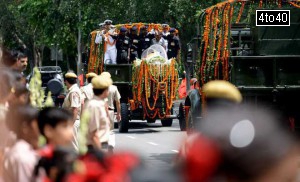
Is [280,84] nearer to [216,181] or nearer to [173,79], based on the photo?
[173,79]

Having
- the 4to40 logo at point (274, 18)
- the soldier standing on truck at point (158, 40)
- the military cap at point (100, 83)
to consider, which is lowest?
the military cap at point (100, 83)

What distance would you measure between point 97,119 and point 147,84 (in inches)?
622

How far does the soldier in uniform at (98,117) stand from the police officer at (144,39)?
16.4 meters

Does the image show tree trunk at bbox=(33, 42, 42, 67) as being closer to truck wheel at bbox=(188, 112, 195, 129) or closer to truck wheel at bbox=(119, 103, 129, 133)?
truck wheel at bbox=(119, 103, 129, 133)

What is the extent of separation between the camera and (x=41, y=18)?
58.0 metres

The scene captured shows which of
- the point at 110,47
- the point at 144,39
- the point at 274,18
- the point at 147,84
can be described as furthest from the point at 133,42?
the point at 274,18

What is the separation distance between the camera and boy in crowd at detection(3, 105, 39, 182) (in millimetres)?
5738

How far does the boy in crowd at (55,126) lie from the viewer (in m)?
5.95

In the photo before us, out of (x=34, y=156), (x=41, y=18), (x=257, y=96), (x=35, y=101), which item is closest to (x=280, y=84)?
(x=257, y=96)

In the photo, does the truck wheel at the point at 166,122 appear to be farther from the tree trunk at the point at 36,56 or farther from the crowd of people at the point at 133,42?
the tree trunk at the point at 36,56

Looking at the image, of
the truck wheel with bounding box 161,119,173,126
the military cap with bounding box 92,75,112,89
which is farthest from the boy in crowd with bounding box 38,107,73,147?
the truck wheel with bounding box 161,119,173,126

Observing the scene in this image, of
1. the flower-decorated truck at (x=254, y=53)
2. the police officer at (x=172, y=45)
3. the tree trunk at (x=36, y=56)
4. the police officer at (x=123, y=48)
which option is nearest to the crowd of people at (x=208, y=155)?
the flower-decorated truck at (x=254, y=53)

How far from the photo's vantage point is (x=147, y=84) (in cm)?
2592

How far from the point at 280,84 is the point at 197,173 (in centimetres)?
1306
